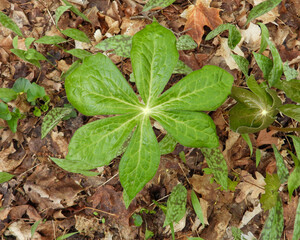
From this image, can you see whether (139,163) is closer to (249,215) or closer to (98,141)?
(98,141)

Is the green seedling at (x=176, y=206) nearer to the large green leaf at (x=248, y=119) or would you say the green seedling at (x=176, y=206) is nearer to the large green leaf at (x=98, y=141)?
the large green leaf at (x=248, y=119)

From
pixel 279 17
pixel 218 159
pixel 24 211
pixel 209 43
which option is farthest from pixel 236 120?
pixel 24 211

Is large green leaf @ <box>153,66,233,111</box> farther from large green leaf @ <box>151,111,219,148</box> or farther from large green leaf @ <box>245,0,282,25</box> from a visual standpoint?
large green leaf @ <box>245,0,282,25</box>

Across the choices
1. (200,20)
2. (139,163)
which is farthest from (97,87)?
(200,20)

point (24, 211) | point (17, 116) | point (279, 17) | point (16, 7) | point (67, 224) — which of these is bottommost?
point (67, 224)

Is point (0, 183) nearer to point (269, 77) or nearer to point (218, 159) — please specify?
point (218, 159)

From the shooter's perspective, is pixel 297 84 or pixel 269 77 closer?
pixel 297 84

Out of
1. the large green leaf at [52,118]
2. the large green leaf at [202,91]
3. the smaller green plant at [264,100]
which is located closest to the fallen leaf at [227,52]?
the smaller green plant at [264,100]
